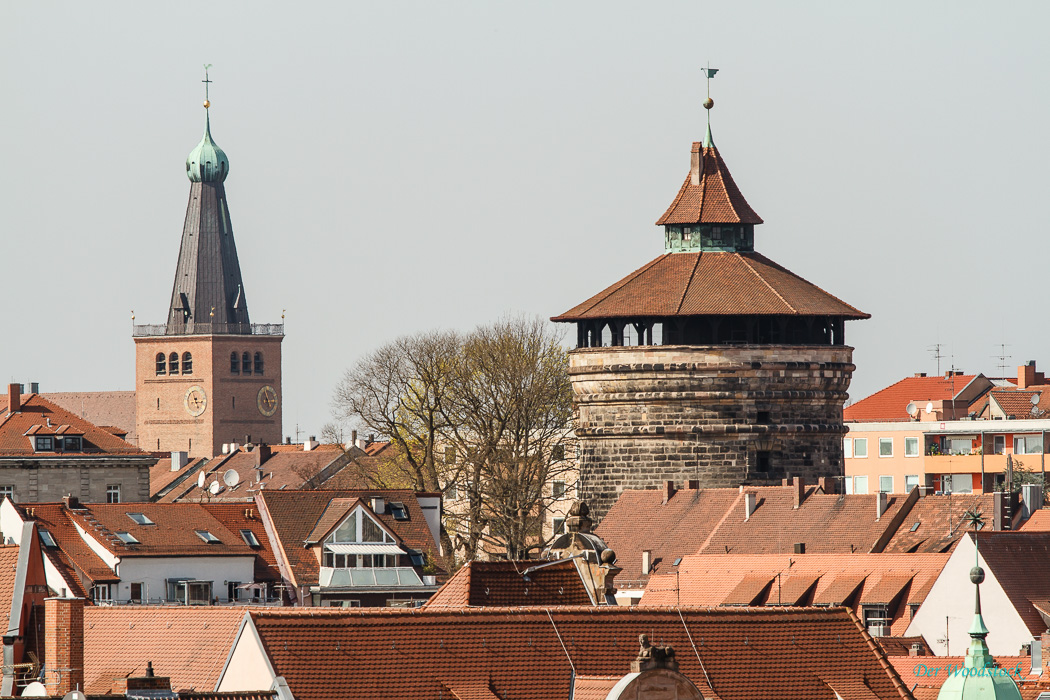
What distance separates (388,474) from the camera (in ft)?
269

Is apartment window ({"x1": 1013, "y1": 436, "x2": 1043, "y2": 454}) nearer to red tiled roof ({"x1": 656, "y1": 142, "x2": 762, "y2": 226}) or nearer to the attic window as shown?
red tiled roof ({"x1": 656, "y1": 142, "x2": 762, "y2": 226})

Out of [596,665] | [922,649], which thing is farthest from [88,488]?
[596,665]

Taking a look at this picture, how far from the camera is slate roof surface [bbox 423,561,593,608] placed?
31.5 metres

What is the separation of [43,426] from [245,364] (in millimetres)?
74085

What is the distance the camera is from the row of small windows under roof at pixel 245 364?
163875 mm

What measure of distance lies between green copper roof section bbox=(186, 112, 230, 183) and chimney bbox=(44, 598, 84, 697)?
131 metres

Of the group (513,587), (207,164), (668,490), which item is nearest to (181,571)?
(668,490)

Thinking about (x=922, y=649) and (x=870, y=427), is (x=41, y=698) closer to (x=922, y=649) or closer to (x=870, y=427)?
(x=922, y=649)

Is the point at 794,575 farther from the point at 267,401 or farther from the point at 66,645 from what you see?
the point at 267,401

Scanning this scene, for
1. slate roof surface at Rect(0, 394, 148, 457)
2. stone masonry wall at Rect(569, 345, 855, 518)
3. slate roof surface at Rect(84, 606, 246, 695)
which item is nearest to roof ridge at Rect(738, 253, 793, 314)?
stone masonry wall at Rect(569, 345, 855, 518)

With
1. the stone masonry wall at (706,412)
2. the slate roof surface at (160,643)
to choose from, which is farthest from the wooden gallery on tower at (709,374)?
the slate roof surface at (160,643)

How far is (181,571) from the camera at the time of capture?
203ft

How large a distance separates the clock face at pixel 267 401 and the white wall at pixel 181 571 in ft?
330

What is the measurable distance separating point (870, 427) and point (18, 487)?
127 ft
